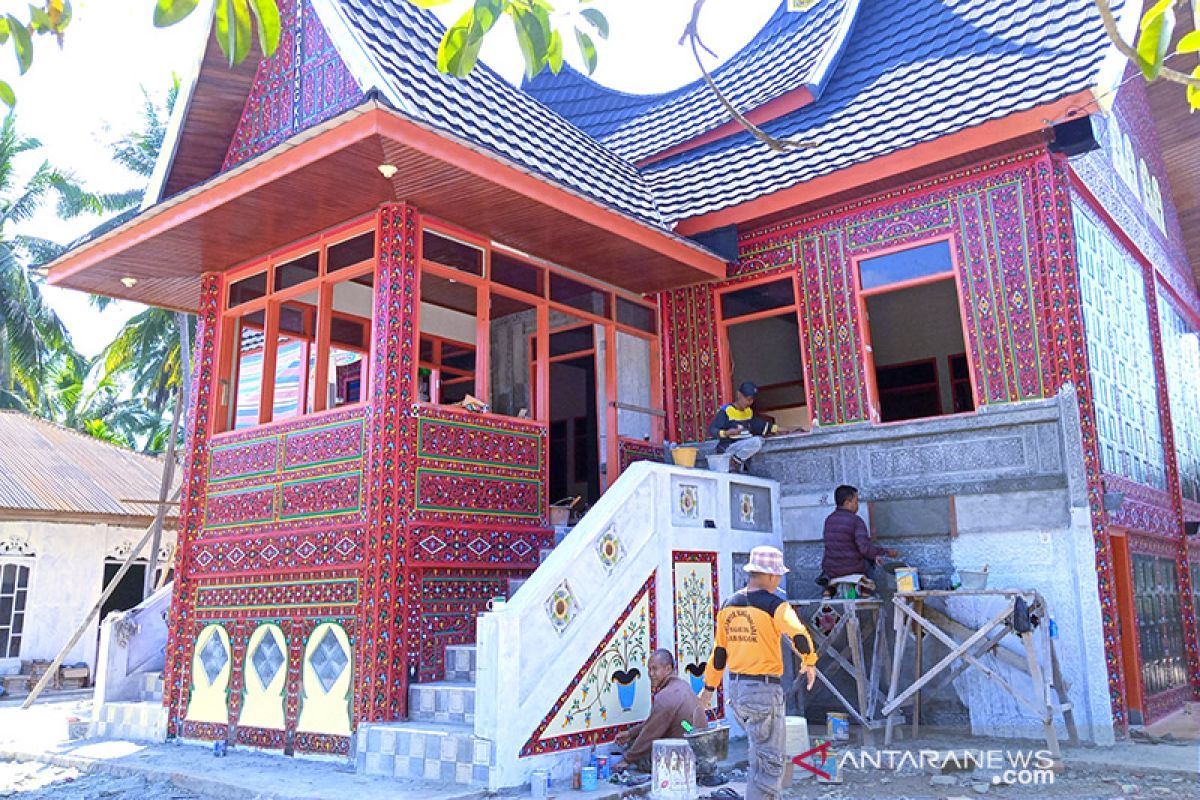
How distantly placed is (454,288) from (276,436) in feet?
8.43

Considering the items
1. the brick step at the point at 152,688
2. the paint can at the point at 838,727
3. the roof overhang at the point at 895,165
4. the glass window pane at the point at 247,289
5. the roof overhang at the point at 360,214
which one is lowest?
the paint can at the point at 838,727

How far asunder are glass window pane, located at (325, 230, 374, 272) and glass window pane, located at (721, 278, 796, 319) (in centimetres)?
410

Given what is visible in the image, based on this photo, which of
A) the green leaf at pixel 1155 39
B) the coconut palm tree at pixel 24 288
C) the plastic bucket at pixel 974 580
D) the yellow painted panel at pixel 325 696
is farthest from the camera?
the coconut palm tree at pixel 24 288

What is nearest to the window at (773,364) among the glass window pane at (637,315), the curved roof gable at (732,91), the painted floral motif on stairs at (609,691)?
the curved roof gable at (732,91)

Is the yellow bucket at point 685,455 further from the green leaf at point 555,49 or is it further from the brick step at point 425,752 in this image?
the green leaf at point 555,49

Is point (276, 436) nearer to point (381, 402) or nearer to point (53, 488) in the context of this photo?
point (381, 402)

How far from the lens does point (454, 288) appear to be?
34.8 feet

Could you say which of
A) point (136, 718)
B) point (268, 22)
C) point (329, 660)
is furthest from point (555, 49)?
point (136, 718)

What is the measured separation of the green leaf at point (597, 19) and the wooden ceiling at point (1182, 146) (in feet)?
42.2

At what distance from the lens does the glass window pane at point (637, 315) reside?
11.1 m

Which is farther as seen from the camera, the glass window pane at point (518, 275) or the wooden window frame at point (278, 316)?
the glass window pane at point (518, 275)

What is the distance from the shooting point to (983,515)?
352 inches

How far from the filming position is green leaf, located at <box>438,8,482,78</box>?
2814mm

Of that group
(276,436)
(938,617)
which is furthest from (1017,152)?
(276,436)
